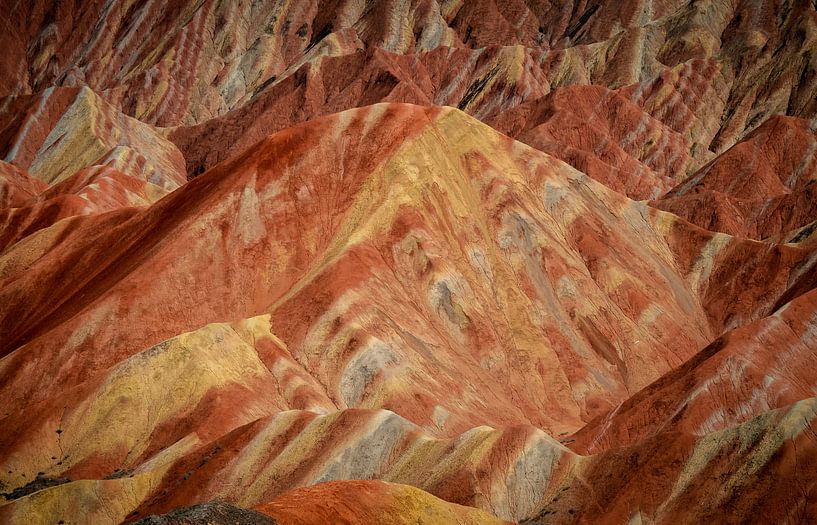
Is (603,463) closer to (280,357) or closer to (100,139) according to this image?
(280,357)

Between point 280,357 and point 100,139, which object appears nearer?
point 280,357

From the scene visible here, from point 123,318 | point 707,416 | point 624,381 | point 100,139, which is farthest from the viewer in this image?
point 100,139

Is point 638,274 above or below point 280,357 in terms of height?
above

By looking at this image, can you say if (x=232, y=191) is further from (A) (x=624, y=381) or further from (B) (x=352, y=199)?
(A) (x=624, y=381)

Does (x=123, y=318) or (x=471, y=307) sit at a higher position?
(x=471, y=307)

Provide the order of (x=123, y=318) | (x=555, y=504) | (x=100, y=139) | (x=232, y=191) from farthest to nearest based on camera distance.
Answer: (x=100, y=139) → (x=232, y=191) → (x=123, y=318) → (x=555, y=504)

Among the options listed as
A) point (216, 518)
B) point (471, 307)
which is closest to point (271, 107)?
point (471, 307)

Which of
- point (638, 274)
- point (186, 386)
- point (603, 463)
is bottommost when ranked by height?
point (186, 386)

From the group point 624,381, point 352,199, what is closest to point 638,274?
point 624,381

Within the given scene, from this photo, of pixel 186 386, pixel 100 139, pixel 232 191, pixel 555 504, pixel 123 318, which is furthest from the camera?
pixel 100 139

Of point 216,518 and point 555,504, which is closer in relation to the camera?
point 216,518
